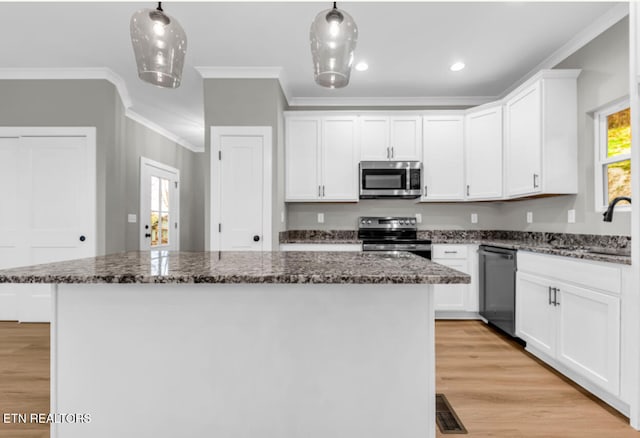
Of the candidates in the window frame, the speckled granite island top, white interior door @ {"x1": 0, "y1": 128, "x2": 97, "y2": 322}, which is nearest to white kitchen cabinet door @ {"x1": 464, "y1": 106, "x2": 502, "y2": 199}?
the window frame

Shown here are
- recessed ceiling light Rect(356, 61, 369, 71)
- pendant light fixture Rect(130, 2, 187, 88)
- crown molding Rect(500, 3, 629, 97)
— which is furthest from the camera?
recessed ceiling light Rect(356, 61, 369, 71)

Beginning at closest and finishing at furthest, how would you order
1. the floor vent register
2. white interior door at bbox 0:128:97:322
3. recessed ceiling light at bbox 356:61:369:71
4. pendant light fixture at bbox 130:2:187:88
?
pendant light fixture at bbox 130:2:187:88 < the floor vent register < recessed ceiling light at bbox 356:61:369:71 < white interior door at bbox 0:128:97:322

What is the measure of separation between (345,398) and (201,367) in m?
0.59

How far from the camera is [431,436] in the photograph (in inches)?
52.7

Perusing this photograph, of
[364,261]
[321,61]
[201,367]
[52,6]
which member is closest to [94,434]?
[201,367]

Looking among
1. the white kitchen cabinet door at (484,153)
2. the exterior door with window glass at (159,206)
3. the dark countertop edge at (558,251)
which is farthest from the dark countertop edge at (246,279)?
the exterior door with window glass at (159,206)

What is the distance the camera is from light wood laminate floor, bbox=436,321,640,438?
1812 millimetres

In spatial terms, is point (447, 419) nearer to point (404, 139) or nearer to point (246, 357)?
point (246, 357)

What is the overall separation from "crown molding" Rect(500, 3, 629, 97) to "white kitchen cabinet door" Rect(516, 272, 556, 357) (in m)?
2.02

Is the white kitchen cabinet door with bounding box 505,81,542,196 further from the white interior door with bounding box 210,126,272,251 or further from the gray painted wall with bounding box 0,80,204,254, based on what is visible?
the gray painted wall with bounding box 0,80,204,254

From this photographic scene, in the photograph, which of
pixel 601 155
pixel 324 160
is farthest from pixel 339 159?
pixel 601 155

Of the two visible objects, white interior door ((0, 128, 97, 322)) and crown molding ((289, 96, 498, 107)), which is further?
crown molding ((289, 96, 498, 107))

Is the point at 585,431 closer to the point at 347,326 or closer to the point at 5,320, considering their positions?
the point at 347,326

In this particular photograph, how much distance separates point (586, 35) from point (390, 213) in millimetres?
2513
